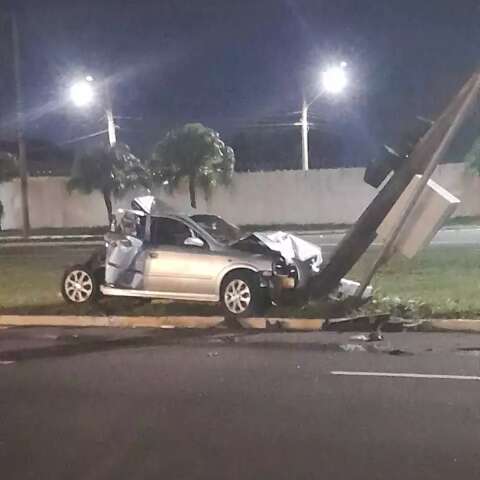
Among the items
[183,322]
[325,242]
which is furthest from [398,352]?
[325,242]

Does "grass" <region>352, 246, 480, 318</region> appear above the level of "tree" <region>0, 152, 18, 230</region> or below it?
below

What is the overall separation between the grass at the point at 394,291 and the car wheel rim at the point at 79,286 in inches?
8.6

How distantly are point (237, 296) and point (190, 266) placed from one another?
0.87 m

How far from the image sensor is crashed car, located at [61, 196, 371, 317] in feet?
43.7

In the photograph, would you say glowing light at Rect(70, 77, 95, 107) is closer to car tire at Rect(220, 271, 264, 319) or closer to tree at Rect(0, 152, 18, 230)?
tree at Rect(0, 152, 18, 230)

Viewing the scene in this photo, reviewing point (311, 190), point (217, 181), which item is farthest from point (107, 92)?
point (311, 190)

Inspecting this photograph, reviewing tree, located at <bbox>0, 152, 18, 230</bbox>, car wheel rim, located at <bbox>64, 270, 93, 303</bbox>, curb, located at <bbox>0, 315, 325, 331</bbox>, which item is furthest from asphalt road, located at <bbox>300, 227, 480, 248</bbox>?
tree, located at <bbox>0, 152, 18, 230</bbox>

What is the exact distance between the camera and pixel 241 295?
1323 cm

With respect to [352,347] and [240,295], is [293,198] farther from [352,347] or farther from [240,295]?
[352,347]

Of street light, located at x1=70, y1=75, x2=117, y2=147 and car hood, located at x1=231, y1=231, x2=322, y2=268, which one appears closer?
car hood, located at x1=231, y1=231, x2=322, y2=268

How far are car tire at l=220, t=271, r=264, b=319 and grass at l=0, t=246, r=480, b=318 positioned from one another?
323 millimetres

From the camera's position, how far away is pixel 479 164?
119 feet

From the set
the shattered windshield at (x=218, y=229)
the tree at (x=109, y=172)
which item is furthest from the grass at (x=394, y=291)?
the tree at (x=109, y=172)

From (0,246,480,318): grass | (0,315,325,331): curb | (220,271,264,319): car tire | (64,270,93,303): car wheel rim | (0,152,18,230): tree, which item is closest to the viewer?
(0,315,325,331): curb
